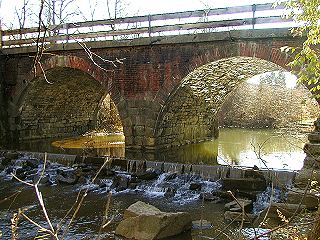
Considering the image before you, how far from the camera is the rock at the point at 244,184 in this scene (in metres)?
8.55

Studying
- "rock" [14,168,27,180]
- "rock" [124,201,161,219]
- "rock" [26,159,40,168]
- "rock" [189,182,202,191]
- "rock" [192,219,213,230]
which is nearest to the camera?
"rock" [124,201,161,219]

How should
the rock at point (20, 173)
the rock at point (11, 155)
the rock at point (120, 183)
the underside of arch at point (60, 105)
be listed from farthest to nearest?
the underside of arch at point (60, 105) → the rock at point (11, 155) → the rock at point (20, 173) → the rock at point (120, 183)

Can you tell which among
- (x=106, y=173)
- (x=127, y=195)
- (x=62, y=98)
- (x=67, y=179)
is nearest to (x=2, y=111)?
(x=62, y=98)

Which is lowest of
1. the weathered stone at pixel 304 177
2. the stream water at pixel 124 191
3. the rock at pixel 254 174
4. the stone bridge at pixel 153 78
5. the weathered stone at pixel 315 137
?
the stream water at pixel 124 191

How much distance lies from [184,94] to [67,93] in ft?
20.6

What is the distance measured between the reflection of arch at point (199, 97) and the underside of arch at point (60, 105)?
3.97 m

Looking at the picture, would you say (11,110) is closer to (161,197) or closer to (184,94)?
(184,94)

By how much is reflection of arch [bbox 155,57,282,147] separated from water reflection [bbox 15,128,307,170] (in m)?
0.54

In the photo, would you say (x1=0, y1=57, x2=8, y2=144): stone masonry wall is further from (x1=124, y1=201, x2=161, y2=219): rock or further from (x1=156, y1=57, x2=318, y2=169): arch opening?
(x1=124, y1=201, x2=161, y2=219): rock

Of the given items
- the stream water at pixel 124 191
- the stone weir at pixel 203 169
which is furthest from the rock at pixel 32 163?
the stream water at pixel 124 191

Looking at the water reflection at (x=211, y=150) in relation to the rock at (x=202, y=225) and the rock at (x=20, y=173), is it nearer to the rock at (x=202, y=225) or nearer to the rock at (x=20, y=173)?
the rock at (x=20, y=173)

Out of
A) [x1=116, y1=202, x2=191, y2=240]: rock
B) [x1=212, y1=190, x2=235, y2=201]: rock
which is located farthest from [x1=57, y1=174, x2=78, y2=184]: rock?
[x1=116, y1=202, x2=191, y2=240]: rock

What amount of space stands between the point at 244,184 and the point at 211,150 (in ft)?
19.1

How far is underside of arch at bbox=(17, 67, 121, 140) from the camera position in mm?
15547
